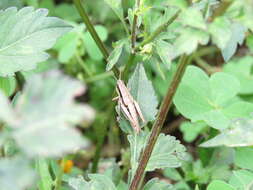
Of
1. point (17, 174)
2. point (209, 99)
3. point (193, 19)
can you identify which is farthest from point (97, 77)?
point (17, 174)

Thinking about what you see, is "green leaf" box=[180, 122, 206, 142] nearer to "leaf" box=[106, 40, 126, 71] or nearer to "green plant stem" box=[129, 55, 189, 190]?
"leaf" box=[106, 40, 126, 71]

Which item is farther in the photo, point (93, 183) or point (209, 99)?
point (209, 99)

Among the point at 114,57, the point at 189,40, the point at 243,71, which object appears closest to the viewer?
the point at 189,40

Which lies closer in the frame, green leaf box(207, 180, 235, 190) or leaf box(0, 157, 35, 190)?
leaf box(0, 157, 35, 190)

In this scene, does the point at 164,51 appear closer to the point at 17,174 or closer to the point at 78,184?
the point at 78,184

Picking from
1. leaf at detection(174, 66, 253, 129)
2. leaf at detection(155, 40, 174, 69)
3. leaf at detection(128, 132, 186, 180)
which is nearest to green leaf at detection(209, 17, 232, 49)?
leaf at detection(155, 40, 174, 69)

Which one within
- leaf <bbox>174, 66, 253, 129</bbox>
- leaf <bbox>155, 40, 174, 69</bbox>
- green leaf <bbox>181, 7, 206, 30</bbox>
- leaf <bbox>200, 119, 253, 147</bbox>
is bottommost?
leaf <bbox>174, 66, 253, 129</bbox>
